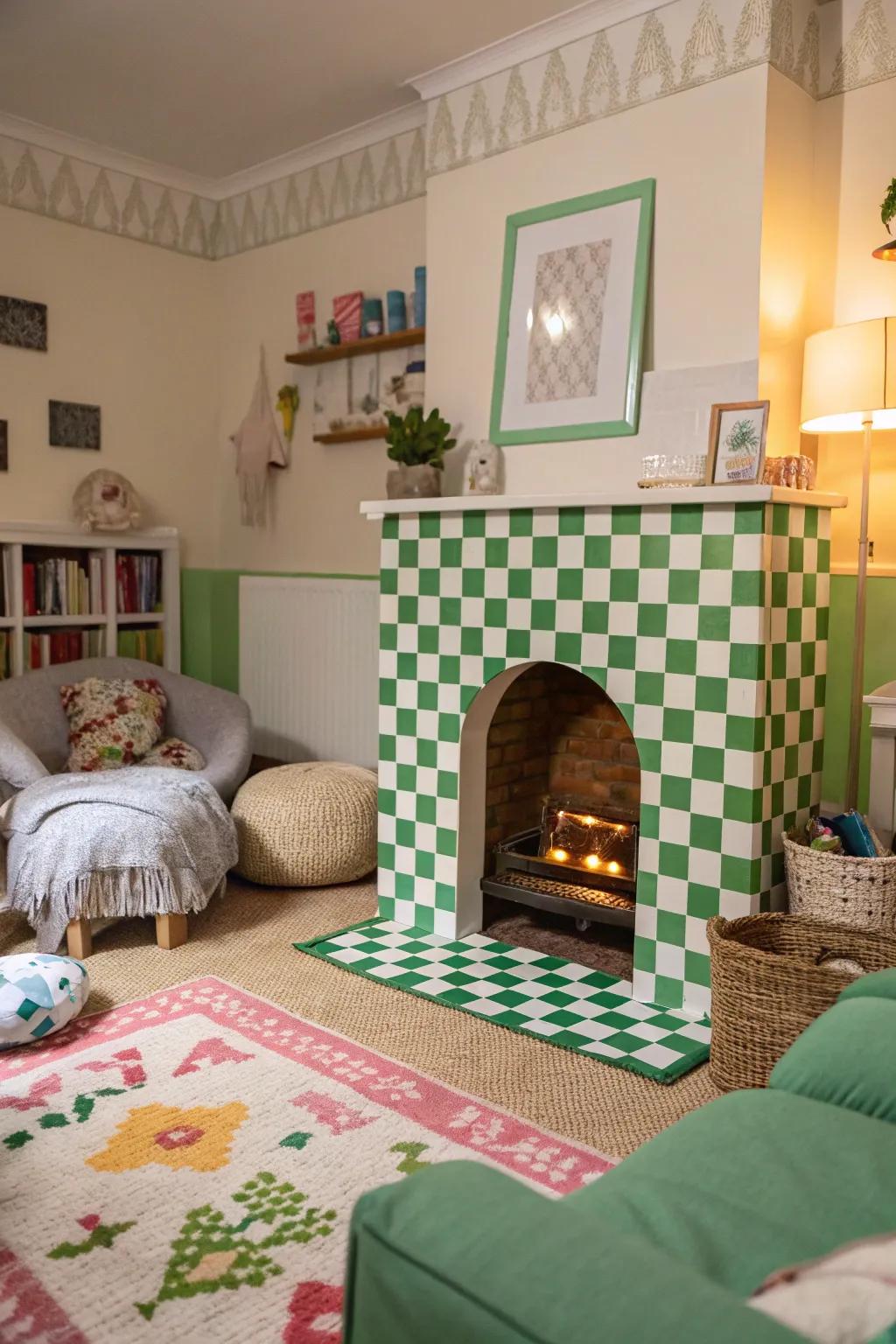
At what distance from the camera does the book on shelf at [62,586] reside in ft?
15.0

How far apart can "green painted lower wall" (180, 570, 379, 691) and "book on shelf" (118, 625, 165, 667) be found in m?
0.15

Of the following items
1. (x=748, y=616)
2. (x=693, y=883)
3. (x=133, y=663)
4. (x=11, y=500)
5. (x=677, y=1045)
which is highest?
(x=11, y=500)

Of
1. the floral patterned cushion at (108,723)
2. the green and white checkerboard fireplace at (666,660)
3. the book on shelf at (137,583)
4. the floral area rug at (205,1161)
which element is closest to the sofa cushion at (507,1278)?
the floral area rug at (205,1161)

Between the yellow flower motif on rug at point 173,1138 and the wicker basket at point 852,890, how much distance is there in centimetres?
142

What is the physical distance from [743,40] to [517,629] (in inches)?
66.6

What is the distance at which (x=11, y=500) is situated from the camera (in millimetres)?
4562

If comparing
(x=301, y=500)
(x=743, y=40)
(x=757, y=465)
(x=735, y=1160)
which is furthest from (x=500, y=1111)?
(x=301, y=500)

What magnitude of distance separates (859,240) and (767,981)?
2038mm

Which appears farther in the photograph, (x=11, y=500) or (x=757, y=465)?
(x=11, y=500)

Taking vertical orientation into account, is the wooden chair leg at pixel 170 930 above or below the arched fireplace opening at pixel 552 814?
below

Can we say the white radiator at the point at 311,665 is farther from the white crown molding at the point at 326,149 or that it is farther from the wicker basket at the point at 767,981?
the wicker basket at the point at 767,981

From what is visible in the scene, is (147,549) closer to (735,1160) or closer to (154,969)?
(154,969)

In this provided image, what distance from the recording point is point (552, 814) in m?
3.67

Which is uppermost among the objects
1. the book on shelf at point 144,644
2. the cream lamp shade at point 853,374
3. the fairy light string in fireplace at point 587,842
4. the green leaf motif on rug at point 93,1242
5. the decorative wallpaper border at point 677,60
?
the decorative wallpaper border at point 677,60
